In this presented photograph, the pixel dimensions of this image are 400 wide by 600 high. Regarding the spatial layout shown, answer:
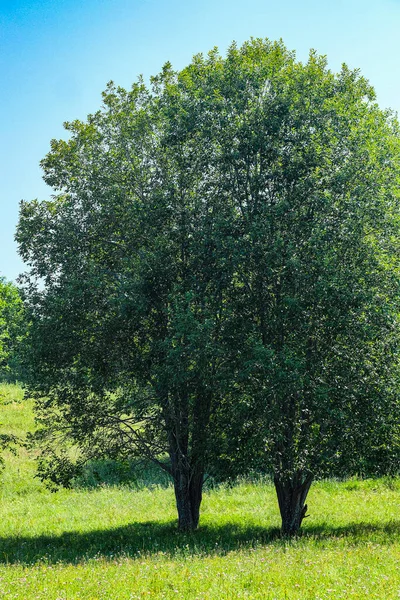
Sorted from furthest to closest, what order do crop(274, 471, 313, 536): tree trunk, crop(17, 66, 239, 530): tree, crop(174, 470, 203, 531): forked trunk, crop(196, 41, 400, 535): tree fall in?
crop(174, 470, 203, 531): forked trunk < crop(274, 471, 313, 536): tree trunk < crop(17, 66, 239, 530): tree < crop(196, 41, 400, 535): tree

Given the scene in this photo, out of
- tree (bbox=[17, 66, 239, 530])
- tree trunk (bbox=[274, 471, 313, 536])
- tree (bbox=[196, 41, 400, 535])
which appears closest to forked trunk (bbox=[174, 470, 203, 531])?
tree (bbox=[17, 66, 239, 530])

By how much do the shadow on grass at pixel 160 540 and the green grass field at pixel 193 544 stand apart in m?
0.04

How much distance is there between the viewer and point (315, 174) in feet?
57.1

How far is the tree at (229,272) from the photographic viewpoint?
17.0 metres

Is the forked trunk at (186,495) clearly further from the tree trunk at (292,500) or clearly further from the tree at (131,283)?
the tree trunk at (292,500)

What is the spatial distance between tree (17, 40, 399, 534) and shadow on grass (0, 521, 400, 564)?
1.29 metres

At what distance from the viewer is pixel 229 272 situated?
18234mm

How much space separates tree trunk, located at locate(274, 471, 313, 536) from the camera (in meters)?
19.6

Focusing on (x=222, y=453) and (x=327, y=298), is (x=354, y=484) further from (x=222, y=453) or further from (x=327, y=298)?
(x=327, y=298)

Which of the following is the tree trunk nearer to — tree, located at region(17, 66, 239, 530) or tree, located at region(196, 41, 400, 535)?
tree, located at region(196, 41, 400, 535)

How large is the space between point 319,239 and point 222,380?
4.96 metres

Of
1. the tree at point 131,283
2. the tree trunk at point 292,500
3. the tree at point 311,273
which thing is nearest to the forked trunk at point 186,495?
the tree at point 131,283

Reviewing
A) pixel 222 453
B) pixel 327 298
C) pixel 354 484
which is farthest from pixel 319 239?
pixel 354 484

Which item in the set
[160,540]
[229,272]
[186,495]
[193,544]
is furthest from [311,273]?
[160,540]
